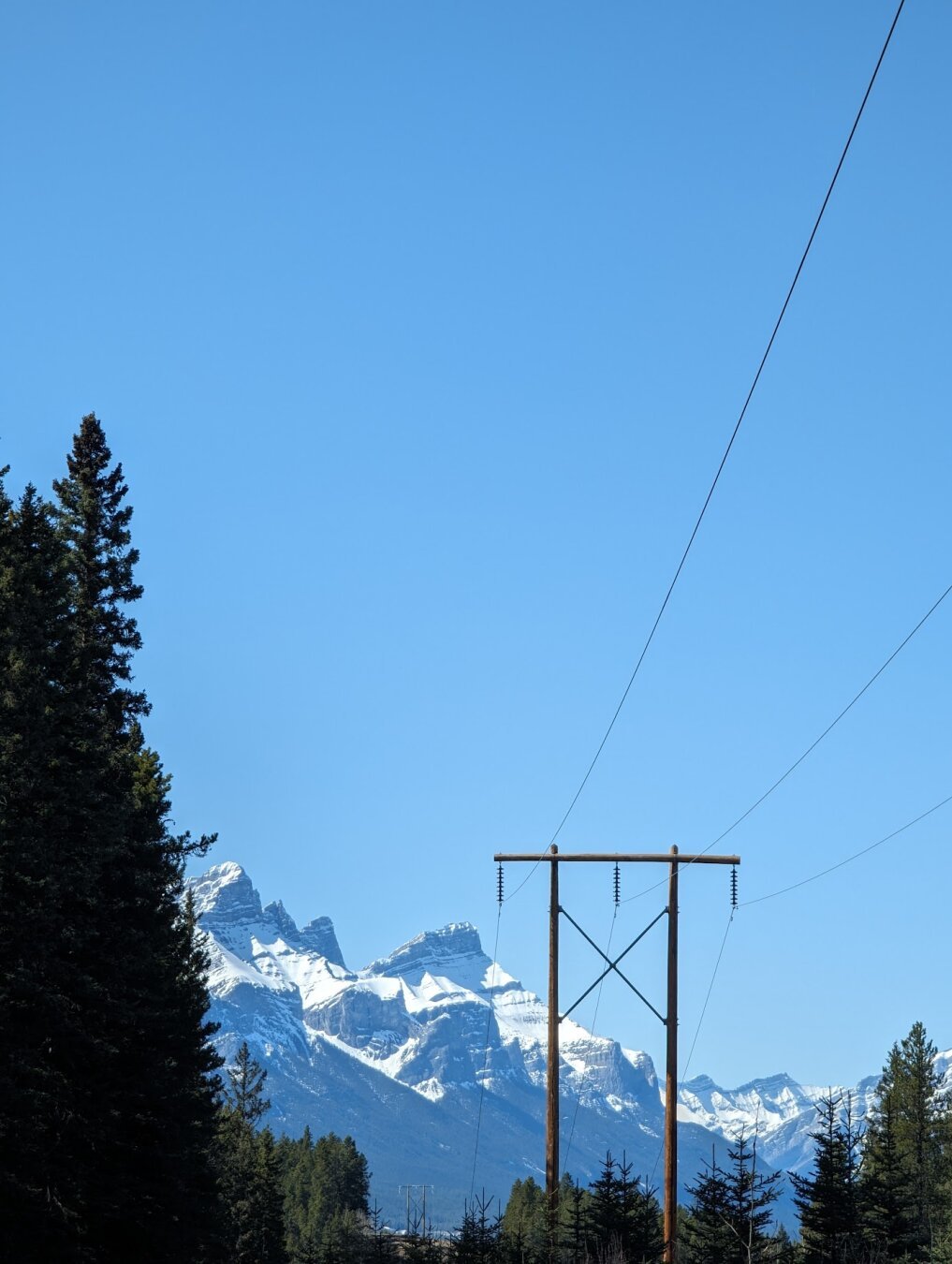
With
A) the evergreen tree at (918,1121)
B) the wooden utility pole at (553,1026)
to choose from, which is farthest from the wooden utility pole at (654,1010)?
the evergreen tree at (918,1121)

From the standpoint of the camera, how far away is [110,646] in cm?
4972

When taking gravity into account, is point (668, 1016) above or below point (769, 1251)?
above

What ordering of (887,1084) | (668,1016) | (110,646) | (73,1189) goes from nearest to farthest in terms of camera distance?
(73,1189) → (668,1016) → (110,646) → (887,1084)

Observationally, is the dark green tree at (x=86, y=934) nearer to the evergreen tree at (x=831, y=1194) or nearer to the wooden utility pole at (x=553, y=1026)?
the wooden utility pole at (x=553, y=1026)

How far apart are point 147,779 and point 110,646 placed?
3.92 meters

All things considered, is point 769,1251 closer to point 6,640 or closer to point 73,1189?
point 73,1189

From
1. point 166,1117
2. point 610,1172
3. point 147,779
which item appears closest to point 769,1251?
point 610,1172

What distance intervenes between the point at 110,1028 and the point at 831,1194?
63.9ft

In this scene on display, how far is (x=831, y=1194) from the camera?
4856 cm

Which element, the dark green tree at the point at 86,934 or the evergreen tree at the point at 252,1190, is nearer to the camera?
the dark green tree at the point at 86,934

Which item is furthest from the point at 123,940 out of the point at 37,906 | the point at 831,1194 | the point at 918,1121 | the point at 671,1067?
the point at 918,1121

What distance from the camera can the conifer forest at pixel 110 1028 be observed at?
35.8 meters

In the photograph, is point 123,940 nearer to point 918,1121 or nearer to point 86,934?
point 86,934

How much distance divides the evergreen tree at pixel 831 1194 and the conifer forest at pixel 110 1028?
0.07m
